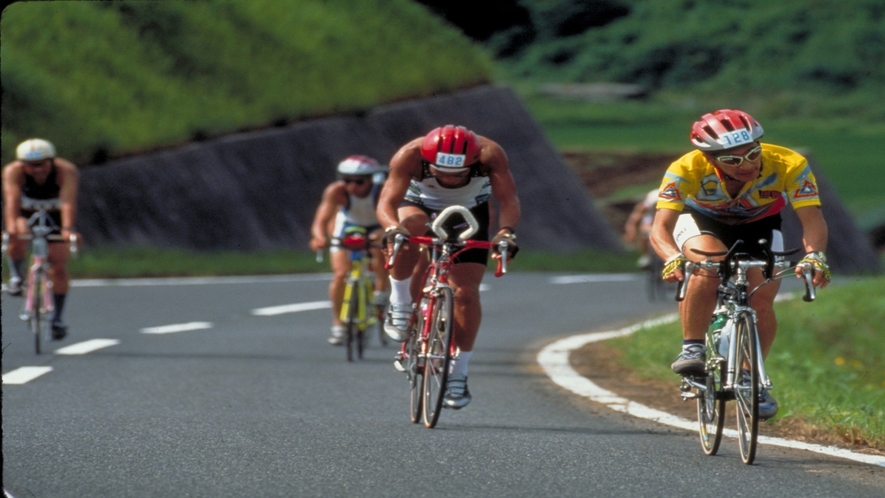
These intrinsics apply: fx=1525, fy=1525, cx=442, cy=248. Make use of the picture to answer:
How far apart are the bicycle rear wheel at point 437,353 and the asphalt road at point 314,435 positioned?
13 cm

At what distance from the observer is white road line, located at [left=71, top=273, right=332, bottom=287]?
19203 millimetres

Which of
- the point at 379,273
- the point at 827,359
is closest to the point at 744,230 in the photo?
the point at 379,273

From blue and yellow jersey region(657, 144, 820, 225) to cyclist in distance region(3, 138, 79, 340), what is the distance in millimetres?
6127

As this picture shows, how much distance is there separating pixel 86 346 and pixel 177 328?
1894 millimetres

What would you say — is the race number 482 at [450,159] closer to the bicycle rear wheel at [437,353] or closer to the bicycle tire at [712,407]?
the bicycle rear wheel at [437,353]

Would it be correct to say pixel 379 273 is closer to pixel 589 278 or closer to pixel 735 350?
pixel 735 350

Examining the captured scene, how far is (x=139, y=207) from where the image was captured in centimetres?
2559

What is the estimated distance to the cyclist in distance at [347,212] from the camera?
12.4 m

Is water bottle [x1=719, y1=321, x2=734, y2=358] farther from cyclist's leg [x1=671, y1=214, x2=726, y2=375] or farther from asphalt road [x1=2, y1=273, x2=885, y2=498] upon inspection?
asphalt road [x1=2, y1=273, x2=885, y2=498]

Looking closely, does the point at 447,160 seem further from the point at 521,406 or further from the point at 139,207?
the point at 139,207

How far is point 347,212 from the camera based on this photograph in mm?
12664

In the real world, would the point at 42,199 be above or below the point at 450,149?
below

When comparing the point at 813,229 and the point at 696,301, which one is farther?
the point at 696,301

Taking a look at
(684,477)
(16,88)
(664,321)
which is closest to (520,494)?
(684,477)
